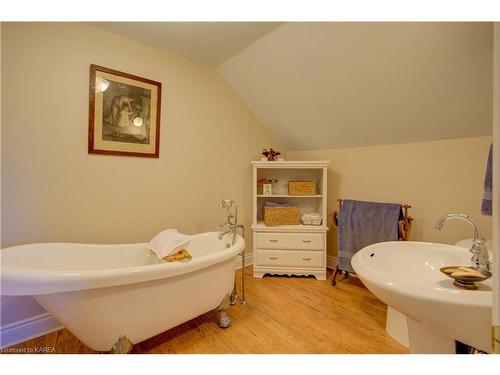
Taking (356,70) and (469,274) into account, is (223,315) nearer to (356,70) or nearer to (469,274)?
(469,274)

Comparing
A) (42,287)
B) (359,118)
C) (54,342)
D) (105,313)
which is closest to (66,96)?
(42,287)

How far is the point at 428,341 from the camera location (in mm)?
732

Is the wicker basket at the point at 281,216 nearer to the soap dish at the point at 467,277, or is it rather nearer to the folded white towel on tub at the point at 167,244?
the folded white towel on tub at the point at 167,244

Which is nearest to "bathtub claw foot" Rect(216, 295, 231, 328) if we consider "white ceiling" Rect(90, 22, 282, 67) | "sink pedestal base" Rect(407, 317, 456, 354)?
"sink pedestal base" Rect(407, 317, 456, 354)

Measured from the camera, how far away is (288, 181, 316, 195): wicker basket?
2.38 m

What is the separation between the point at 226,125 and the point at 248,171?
59cm

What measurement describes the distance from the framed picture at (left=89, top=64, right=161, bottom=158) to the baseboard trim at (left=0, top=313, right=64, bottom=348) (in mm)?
1167

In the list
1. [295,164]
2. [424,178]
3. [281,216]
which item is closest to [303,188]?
[295,164]

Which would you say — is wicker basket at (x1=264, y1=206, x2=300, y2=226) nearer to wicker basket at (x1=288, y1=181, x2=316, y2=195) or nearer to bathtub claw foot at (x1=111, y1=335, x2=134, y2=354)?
wicker basket at (x1=288, y1=181, x2=316, y2=195)

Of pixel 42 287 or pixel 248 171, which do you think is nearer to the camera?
pixel 42 287

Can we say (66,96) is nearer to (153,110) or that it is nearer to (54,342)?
(153,110)

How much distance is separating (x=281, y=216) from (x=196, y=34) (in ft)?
5.92
